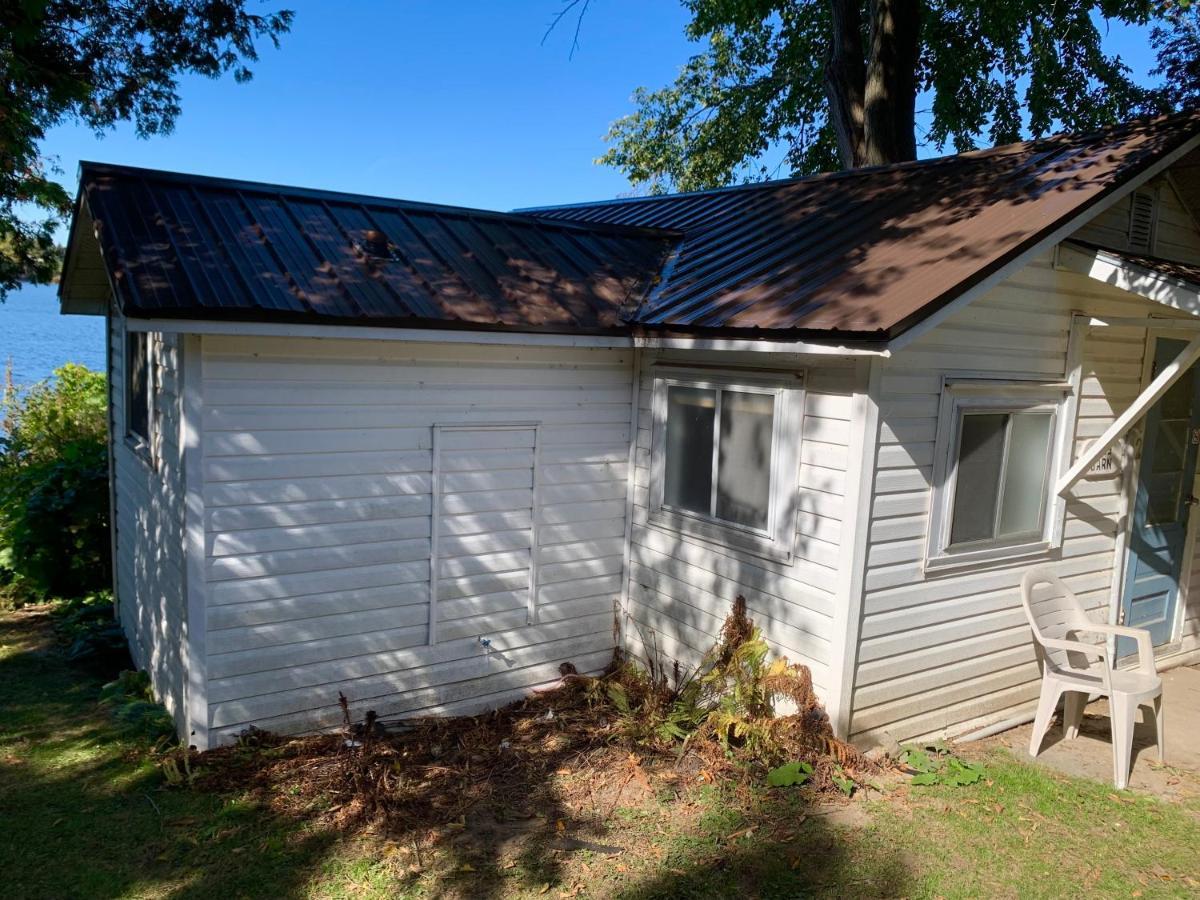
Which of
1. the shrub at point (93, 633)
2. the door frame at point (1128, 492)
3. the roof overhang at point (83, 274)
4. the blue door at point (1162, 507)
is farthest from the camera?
the shrub at point (93, 633)

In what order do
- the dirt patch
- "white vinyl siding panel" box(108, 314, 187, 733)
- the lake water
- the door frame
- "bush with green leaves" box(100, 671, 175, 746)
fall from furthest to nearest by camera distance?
the lake water
the door frame
"bush with green leaves" box(100, 671, 175, 746)
"white vinyl siding panel" box(108, 314, 187, 733)
the dirt patch

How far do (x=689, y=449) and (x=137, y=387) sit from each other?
459 cm

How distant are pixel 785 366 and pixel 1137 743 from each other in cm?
376

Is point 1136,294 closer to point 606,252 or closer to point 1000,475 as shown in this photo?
point 1000,475

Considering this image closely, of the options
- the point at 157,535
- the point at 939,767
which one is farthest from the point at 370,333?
the point at 939,767

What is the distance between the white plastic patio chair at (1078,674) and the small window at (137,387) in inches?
259

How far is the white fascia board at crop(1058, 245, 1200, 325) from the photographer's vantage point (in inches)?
201

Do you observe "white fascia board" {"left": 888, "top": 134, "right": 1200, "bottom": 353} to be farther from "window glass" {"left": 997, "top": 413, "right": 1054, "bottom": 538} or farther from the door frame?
the door frame

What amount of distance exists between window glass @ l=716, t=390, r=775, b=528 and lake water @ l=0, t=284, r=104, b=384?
10.4 meters

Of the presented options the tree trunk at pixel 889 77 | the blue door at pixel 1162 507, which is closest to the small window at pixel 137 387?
the blue door at pixel 1162 507

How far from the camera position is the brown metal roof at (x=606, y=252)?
4.93 m

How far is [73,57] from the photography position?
35.8ft

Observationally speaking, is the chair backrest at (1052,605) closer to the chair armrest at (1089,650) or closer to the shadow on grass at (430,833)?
the chair armrest at (1089,650)

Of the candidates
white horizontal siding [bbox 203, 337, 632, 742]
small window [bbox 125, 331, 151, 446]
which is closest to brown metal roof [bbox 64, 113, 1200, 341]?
white horizontal siding [bbox 203, 337, 632, 742]
